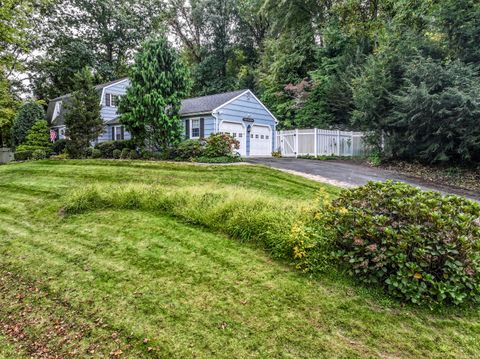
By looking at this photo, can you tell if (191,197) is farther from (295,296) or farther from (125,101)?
(125,101)

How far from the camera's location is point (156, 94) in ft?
40.6

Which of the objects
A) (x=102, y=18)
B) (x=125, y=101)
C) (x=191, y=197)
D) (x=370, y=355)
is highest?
(x=102, y=18)

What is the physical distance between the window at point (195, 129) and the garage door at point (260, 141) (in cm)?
321

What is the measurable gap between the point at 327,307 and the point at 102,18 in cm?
3293

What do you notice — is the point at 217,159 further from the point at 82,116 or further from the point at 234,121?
the point at 82,116

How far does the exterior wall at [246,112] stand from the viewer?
1539 centimetres

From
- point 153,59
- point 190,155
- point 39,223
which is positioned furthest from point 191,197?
point 153,59

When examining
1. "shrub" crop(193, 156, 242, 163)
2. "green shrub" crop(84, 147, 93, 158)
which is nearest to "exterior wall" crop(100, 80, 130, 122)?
"green shrub" crop(84, 147, 93, 158)

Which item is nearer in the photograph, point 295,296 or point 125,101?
point 295,296

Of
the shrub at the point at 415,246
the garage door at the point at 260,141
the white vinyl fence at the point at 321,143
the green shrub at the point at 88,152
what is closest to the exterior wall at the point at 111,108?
the green shrub at the point at 88,152

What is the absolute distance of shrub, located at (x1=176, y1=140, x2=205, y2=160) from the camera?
12750 millimetres

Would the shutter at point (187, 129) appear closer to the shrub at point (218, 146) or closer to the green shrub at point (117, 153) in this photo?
the green shrub at point (117, 153)

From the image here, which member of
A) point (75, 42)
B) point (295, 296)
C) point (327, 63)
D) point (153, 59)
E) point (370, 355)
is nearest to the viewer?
point (370, 355)

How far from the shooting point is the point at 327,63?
18.5 m
